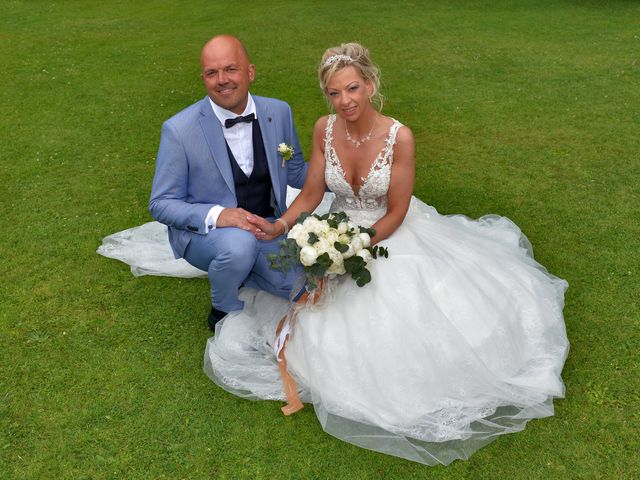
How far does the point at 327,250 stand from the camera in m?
4.00

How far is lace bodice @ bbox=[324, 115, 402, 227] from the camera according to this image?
14.9 feet

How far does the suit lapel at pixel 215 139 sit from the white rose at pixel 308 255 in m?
1.17

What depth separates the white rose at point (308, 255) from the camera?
396 cm

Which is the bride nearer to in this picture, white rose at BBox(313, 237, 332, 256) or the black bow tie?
white rose at BBox(313, 237, 332, 256)

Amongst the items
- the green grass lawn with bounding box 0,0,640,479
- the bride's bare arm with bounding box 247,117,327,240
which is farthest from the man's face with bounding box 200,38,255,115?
the green grass lawn with bounding box 0,0,640,479

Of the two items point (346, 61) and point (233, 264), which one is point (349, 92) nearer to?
point (346, 61)

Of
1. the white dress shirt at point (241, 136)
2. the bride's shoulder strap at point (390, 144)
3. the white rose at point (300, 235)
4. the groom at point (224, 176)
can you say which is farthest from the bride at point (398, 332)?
the white dress shirt at point (241, 136)

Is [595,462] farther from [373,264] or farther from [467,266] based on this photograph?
[373,264]

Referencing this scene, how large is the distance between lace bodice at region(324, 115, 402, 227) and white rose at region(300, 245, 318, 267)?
2.88 feet

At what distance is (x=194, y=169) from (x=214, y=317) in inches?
46.7

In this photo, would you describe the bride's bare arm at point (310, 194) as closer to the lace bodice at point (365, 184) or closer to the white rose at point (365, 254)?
the lace bodice at point (365, 184)

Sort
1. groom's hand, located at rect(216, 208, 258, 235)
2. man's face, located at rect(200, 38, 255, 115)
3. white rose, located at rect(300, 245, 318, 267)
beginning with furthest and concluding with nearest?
1. groom's hand, located at rect(216, 208, 258, 235)
2. man's face, located at rect(200, 38, 255, 115)
3. white rose, located at rect(300, 245, 318, 267)

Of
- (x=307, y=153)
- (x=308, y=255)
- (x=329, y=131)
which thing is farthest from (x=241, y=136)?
(x=307, y=153)

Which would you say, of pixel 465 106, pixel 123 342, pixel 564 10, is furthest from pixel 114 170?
pixel 564 10
